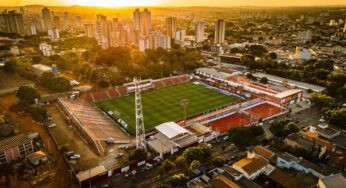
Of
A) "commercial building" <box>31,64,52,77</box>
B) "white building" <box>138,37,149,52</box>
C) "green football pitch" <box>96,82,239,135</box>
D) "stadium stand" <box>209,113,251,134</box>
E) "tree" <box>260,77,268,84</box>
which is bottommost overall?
"stadium stand" <box>209,113,251,134</box>

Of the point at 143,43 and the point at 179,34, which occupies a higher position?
the point at 179,34

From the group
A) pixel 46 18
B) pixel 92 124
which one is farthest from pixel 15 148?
pixel 46 18

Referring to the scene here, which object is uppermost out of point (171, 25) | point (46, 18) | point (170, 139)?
point (46, 18)

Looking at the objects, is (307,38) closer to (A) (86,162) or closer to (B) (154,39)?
(B) (154,39)

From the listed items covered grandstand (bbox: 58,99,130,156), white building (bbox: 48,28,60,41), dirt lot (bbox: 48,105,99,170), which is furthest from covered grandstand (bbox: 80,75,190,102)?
white building (bbox: 48,28,60,41)

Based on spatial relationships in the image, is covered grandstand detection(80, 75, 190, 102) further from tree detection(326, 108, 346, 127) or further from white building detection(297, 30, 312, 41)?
white building detection(297, 30, 312, 41)

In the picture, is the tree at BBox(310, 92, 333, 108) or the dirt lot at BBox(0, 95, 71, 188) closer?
the dirt lot at BBox(0, 95, 71, 188)

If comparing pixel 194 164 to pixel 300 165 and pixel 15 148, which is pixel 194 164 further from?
pixel 15 148

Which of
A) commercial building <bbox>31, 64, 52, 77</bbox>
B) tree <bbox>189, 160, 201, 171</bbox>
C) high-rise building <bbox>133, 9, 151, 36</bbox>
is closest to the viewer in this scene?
tree <bbox>189, 160, 201, 171</bbox>
